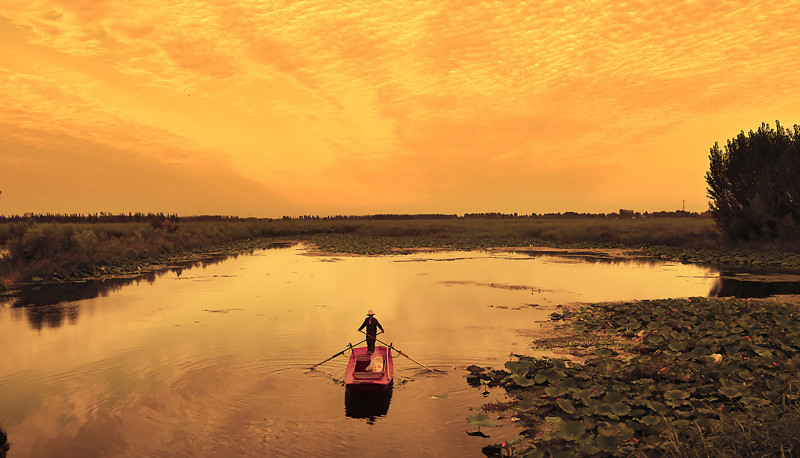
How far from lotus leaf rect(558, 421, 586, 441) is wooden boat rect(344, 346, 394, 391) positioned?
3.62m

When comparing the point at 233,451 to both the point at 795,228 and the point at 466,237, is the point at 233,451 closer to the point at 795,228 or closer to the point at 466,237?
the point at 795,228

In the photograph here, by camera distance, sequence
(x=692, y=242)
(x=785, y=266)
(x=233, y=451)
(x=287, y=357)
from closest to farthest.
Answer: (x=233, y=451) < (x=287, y=357) < (x=785, y=266) < (x=692, y=242)

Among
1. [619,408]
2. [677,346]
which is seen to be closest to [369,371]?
[619,408]

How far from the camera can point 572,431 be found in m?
6.95

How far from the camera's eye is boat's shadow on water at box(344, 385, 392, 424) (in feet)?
29.8

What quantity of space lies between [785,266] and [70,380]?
3901 cm

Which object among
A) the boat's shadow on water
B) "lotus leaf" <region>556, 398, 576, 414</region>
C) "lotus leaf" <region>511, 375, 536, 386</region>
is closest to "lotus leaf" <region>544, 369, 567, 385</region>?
"lotus leaf" <region>511, 375, 536, 386</region>

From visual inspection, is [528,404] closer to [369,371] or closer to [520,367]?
[520,367]

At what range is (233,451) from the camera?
7660 mm

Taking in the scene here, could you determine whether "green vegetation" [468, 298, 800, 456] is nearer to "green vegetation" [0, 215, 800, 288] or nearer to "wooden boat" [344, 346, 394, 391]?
"wooden boat" [344, 346, 394, 391]

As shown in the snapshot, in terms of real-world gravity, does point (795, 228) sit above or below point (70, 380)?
above

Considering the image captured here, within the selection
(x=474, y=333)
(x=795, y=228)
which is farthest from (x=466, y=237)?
(x=474, y=333)

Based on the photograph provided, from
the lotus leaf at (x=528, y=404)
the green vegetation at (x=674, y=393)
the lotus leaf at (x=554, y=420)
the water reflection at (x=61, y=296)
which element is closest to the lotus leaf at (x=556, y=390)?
the green vegetation at (x=674, y=393)

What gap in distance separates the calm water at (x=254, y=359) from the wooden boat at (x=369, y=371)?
0.38 meters
